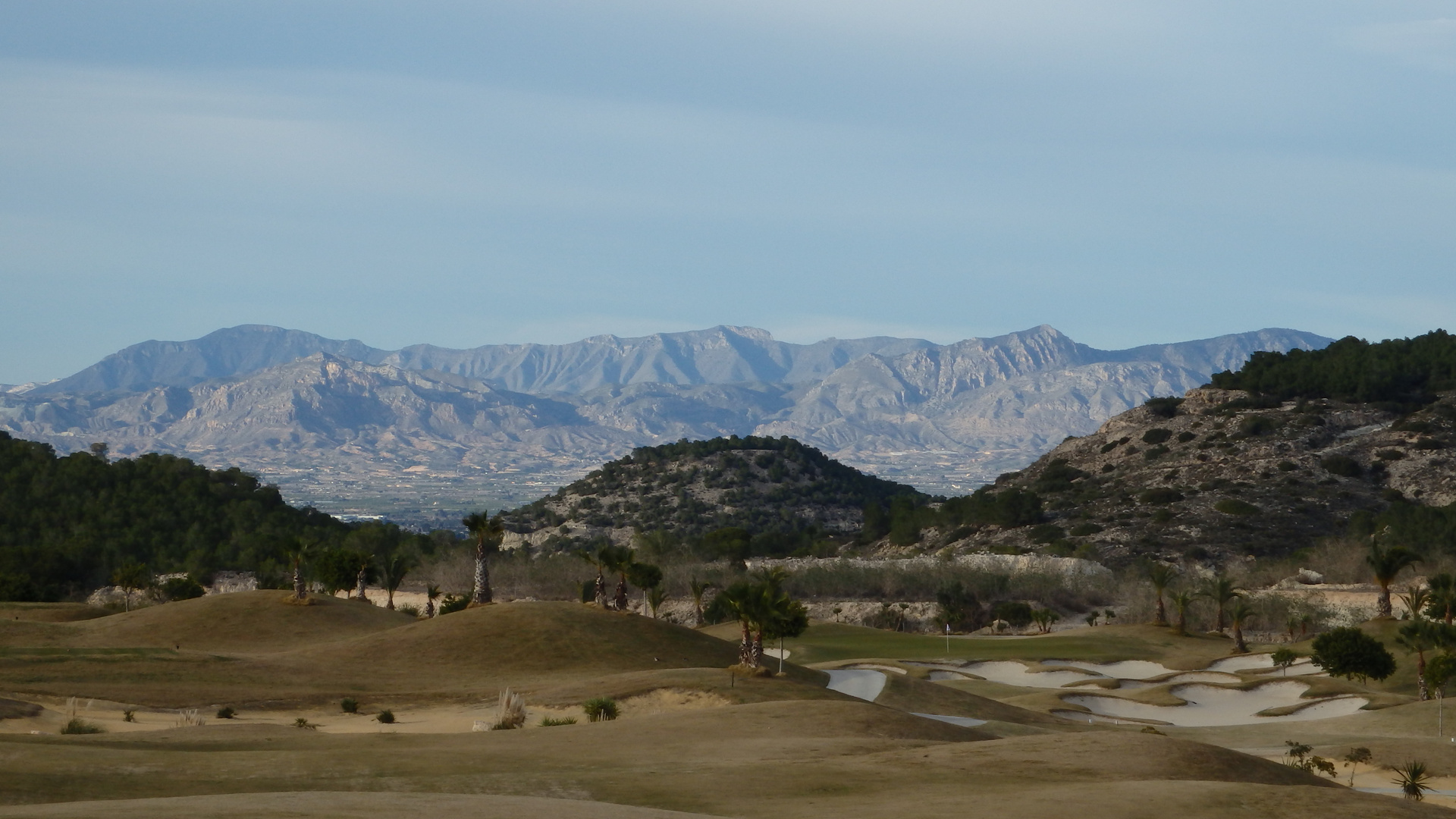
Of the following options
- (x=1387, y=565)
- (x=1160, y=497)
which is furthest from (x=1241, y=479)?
(x=1387, y=565)

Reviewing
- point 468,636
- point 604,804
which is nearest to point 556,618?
point 468,636

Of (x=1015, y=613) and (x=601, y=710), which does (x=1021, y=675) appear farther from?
(x=601, y=710)

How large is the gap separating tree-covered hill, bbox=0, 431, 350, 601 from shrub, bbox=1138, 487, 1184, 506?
7432 centimetres

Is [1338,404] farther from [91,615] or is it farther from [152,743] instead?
[152,743]

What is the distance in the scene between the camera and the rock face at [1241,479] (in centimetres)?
11500

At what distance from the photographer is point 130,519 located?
11112cm

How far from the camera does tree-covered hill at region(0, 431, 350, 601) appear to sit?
97.8 m

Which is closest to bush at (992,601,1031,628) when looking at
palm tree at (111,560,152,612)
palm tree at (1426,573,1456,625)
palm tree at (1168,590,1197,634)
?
palm tree at (1168,590,1197,634)

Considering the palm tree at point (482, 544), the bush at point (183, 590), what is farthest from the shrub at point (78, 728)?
the bush at point (183, 590)

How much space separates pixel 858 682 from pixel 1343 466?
3461 inches

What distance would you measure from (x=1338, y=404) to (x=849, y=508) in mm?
58608

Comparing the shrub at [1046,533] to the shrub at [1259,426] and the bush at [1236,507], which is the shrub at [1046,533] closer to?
the bush at [1236,507]

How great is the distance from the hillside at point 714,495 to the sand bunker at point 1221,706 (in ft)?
279

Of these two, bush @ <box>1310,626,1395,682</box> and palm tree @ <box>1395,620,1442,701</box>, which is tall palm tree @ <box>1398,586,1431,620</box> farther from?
palm tree @ <box>1395,620,1442,701</box>
